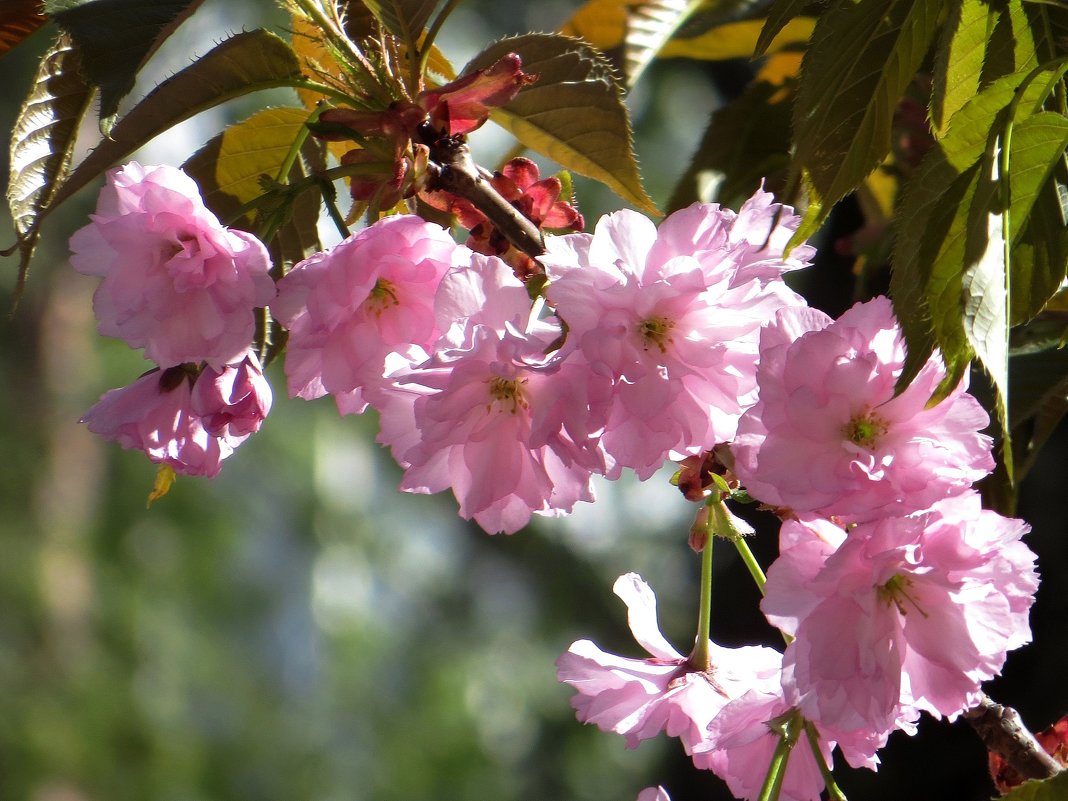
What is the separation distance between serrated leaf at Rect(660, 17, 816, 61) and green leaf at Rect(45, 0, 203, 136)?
555 mm

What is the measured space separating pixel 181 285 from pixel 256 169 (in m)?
0.18

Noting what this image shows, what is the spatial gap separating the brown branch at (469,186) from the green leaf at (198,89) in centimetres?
11

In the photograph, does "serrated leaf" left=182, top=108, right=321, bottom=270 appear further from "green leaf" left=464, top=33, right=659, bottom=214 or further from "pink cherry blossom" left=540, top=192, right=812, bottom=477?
"pink cherry blossom" left=540, top=192, right=812, bottom=477

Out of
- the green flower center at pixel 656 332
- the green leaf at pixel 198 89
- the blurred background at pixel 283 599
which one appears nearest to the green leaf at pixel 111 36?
the green leaf at pixel 198 89

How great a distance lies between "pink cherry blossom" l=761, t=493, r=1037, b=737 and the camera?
480mm

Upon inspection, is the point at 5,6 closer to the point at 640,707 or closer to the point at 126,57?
the point at 126,57

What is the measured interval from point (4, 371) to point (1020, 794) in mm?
6216

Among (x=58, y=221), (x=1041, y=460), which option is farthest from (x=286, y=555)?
(x=1041, y=460)

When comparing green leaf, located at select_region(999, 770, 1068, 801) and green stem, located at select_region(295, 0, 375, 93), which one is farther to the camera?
green stem, located at select_region(295, 0, 375, 93)

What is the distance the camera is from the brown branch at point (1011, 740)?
1.92 ft

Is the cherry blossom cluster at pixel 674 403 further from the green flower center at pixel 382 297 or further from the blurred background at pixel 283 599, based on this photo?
the blurred background at pixel 283 599

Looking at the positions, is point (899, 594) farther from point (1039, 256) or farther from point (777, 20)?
point (777, 20)

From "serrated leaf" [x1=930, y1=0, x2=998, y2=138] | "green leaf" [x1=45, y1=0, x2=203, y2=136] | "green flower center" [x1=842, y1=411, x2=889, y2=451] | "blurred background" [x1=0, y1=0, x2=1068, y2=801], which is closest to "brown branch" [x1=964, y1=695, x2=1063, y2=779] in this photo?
"green flower center" [x1=842, y1=411, x2=889, y2=451]

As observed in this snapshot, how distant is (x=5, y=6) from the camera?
68 centimetres
